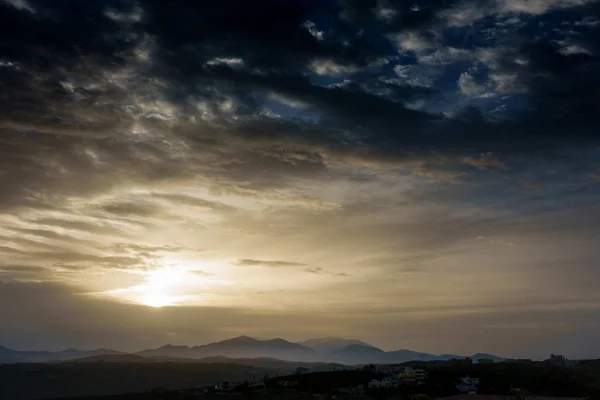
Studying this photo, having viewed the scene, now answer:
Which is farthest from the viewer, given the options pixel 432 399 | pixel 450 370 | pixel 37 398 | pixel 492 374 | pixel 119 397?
pixel 37 398

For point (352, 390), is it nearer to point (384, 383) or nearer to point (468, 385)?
point (384, 383)

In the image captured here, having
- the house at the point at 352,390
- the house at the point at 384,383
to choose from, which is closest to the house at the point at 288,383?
the house at the point at 352,390

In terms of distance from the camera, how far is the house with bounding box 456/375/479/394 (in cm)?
14238

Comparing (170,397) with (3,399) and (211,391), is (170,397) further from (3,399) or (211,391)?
(3,399)

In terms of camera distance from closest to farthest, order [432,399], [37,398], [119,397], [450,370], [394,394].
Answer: [432,399]
[394,394]
[119,397]
[450,370]
[37,398]

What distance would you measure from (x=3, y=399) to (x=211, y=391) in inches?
3311

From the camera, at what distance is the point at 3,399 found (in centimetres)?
19662

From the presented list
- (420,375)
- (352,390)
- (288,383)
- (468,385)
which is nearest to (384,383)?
(352,390)

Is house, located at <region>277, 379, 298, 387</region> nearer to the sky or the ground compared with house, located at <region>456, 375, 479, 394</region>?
nearer to the ground

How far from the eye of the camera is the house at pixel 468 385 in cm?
14238

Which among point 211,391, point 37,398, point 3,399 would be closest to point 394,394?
point 211,391

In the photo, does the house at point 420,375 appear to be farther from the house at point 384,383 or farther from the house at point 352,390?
the house at point 352,390

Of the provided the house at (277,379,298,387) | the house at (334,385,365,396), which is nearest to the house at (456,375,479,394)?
the house at (334,385,365,396)

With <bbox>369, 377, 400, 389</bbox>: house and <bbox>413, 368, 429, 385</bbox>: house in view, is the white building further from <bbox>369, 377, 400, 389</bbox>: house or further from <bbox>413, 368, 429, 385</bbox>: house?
<bbox>369, 377, 400, 389</bbox>: house
